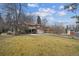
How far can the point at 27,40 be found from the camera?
2123 millimetres

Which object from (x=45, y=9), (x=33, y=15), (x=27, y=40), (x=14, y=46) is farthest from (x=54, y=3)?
(x=14, y=46)

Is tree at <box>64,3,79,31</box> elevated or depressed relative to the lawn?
elevated

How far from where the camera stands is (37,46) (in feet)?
6.92

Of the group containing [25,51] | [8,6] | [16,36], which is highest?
[8,6]

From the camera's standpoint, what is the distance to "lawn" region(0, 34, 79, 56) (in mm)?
2094

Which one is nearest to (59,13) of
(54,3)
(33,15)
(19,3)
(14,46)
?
(54,3)

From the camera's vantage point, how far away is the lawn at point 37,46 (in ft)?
6.87

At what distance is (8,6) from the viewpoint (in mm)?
2121

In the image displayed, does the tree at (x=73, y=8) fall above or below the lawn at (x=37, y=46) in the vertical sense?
above

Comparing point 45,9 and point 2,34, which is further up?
point 45,9

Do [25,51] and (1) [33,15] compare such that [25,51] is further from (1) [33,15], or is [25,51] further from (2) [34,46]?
(1) [33,15]

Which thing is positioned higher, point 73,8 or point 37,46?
point 73,8

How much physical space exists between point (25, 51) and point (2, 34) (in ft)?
0.94

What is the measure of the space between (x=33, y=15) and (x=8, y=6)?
0.87 ft
